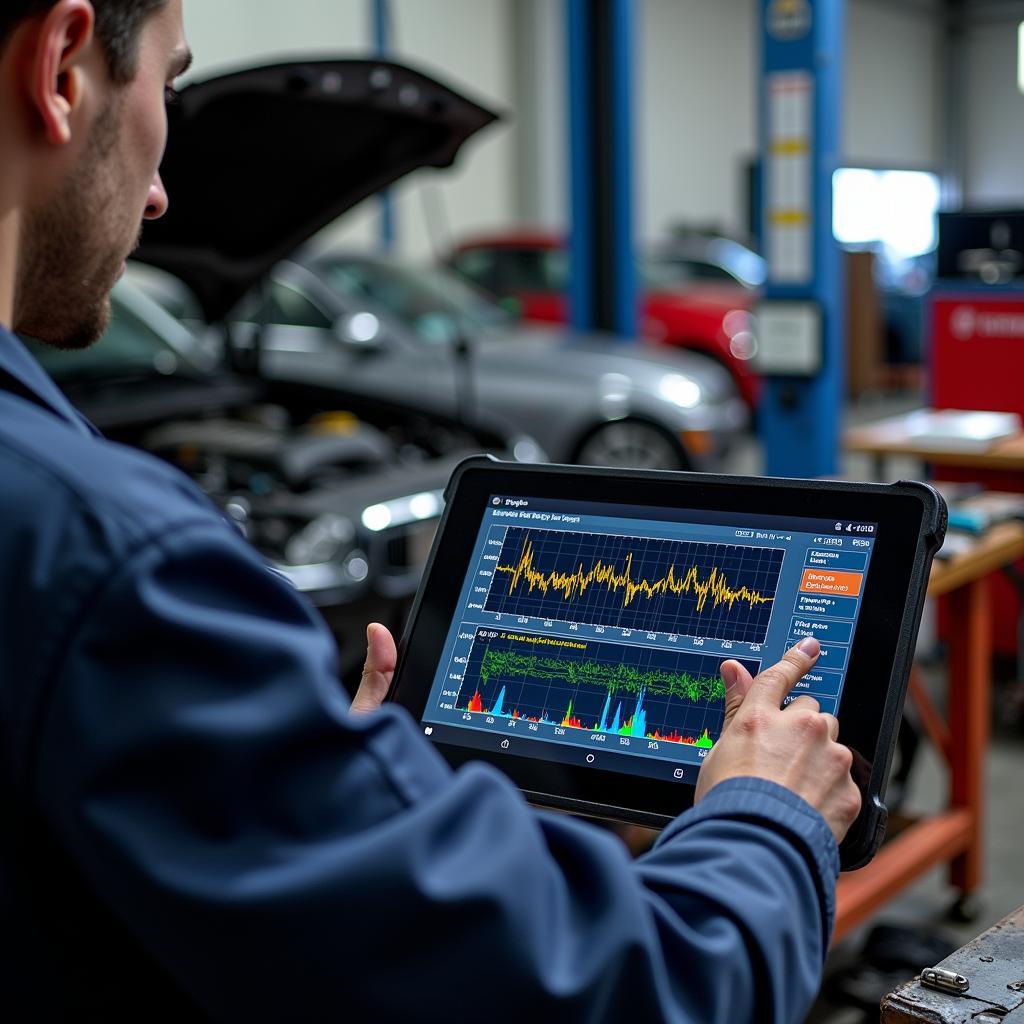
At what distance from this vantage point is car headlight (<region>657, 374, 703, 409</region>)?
22.4 feet

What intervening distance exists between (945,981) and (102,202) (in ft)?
2.88

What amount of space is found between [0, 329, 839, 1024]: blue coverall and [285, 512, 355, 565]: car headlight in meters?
2.90

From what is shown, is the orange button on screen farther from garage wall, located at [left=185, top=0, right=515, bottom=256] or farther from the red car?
garage wall, located at [left=185, top=0, right=515, bottom=256]

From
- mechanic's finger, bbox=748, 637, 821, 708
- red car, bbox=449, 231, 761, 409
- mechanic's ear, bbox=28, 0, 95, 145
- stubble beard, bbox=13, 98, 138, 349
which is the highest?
mechanic's ear, bbox=28, 0, 95, 145

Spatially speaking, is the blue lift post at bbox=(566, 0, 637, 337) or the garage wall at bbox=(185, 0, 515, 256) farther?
the garage wall at bbox=(185, 0, 515, 256)

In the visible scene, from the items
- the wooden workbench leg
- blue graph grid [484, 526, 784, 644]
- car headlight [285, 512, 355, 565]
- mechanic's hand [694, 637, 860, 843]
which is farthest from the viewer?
car headlight [285, 512, 355, 565]

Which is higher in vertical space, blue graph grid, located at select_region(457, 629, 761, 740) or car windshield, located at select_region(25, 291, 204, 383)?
blue graph grid, located at select_region(457, 629, 761, 740)

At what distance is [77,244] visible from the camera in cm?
93

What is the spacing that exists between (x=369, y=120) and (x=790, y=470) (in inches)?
105

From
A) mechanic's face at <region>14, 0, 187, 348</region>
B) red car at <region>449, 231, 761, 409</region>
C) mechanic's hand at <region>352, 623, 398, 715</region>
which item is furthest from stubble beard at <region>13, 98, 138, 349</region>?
red car at <region>449, 231, 761, 409</region>

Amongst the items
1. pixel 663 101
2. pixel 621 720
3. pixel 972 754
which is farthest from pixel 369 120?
pixel 663 101

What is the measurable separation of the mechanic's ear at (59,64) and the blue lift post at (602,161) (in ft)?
21.2

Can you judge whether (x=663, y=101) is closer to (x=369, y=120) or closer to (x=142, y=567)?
(x=369, y=120)

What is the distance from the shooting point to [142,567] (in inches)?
29.5
